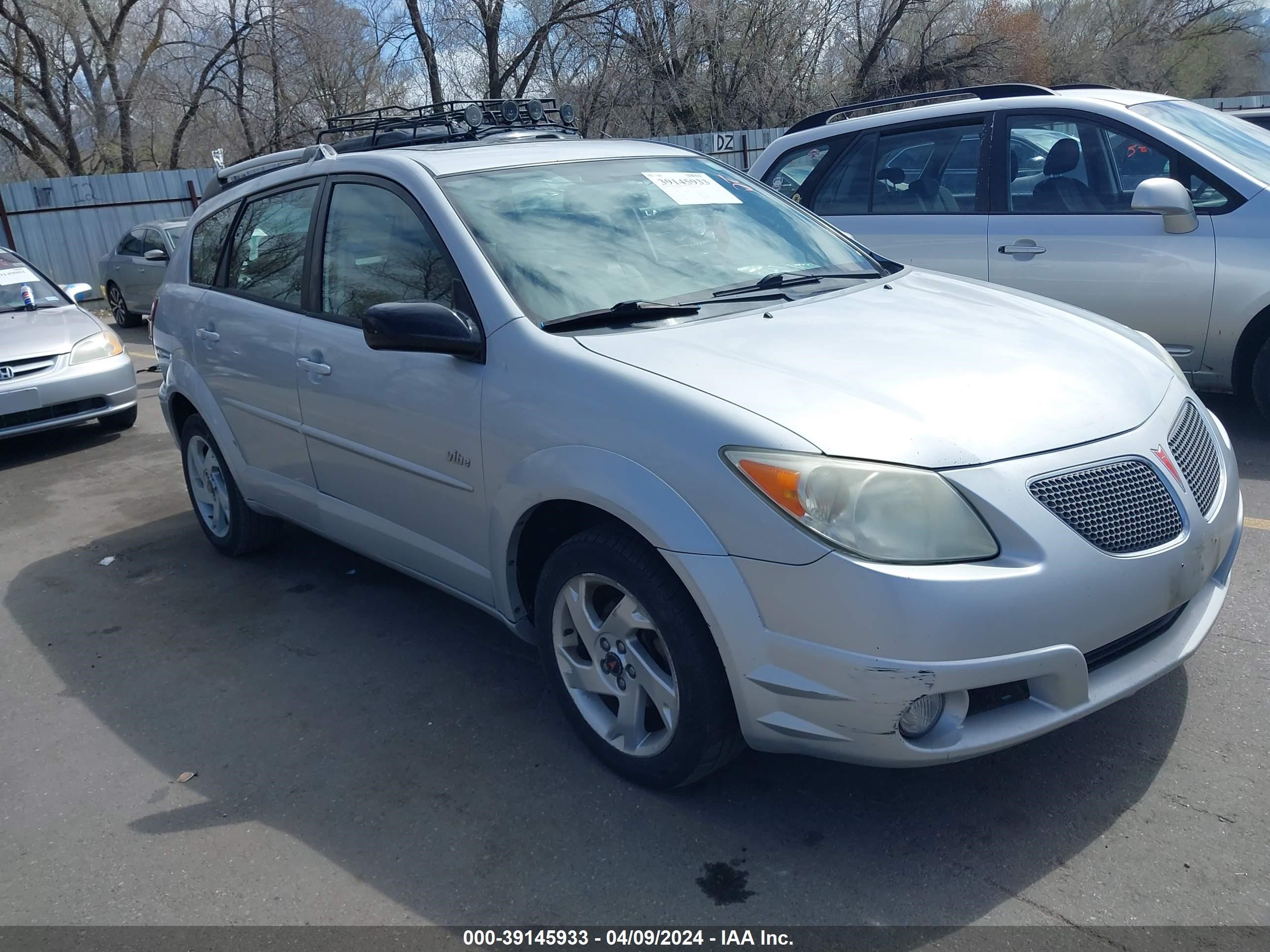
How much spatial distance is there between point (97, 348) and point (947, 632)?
7626 millimetres

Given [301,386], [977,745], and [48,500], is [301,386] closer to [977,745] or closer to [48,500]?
[977,745]

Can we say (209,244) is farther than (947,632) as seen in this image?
Yes

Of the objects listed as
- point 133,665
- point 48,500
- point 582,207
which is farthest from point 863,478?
point 48,500

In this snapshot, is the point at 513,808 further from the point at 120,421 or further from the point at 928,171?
the point at 120,421

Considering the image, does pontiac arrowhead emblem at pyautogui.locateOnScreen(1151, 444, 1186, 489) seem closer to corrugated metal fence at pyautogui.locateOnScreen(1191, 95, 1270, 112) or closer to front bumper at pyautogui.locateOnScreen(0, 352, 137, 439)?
front bumper at pyautogui.locateOnScreen(0, 352, 137, 439)

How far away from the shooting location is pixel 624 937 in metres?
2.58

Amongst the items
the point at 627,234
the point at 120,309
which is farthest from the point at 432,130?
the point at 120,309

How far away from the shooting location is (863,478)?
254 cm

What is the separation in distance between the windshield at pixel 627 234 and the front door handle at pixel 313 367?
2.66 ft

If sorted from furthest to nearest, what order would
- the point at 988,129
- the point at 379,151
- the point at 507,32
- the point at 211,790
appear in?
the point at 507,32 → the point at 988,129 → the point at 379,151 → the point at 211,790

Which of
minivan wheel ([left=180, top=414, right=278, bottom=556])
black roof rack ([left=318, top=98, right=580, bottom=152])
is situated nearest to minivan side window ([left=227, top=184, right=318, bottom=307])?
black roof rack ([left=318, top=98, right=580, bottom=152])

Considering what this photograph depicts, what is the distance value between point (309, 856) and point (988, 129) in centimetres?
534

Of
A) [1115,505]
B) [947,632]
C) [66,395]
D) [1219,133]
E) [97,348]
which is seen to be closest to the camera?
[947,632]

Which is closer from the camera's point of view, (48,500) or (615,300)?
(615,300)
